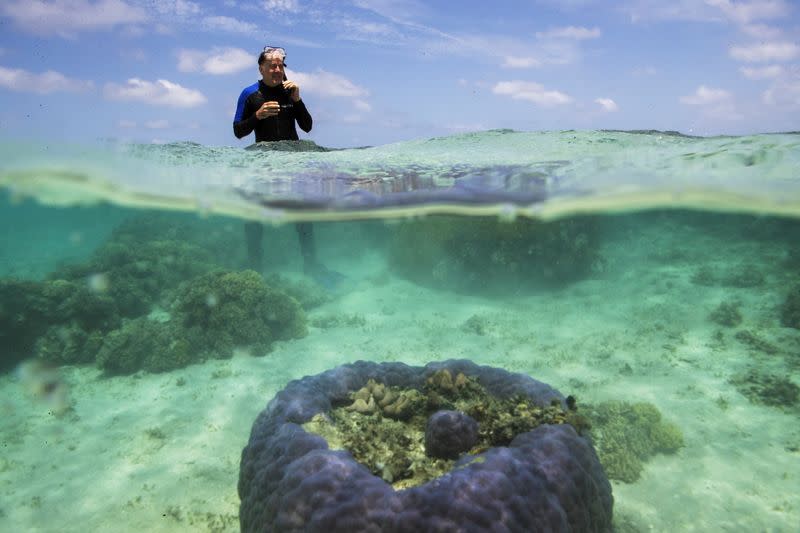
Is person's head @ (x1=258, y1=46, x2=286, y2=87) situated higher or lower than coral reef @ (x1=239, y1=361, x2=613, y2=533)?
higher

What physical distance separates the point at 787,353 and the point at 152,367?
16163 millimetres

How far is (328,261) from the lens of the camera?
26984mm

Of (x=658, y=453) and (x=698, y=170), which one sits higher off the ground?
(x=698, y=170)

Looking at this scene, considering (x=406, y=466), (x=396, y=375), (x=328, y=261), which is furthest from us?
(x=328, y=261)

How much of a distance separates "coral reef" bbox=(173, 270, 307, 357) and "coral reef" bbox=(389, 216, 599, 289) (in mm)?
6791

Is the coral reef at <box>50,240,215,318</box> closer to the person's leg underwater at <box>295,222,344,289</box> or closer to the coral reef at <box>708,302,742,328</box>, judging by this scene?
the person's leg underwater at <box>295,222,344,289</box>

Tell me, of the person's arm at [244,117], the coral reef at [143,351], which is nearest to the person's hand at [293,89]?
the person's arm at [244,117]

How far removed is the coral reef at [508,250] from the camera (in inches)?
642

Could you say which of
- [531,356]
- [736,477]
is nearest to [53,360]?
[531,356]

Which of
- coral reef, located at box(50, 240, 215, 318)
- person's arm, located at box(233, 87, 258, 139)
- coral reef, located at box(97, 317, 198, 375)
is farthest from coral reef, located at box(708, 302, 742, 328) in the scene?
coral reef, located at box(50, 240, 215, 318)

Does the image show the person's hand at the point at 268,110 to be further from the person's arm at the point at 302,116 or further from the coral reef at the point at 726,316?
the coral reef at the point at 726,316

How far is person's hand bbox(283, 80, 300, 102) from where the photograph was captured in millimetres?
8516

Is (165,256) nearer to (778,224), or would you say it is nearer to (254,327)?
(254,327)

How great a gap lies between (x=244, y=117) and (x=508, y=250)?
434 inches
